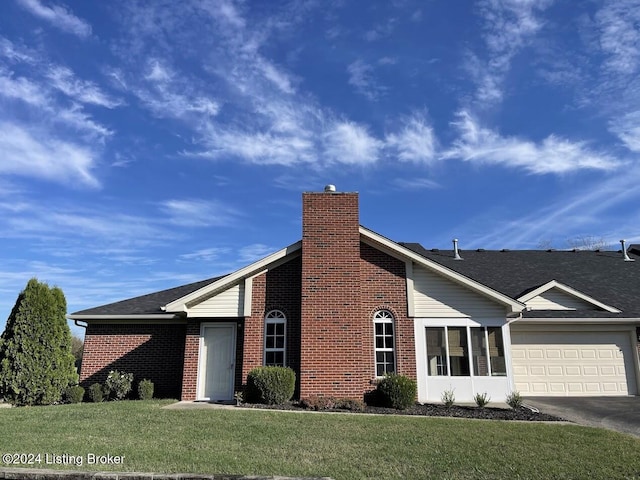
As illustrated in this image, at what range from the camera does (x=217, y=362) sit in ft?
46.4

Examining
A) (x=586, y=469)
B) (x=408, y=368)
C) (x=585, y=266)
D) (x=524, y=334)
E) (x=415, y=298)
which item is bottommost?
(x=586, y=469)

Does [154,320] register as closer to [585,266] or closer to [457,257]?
[457,257]

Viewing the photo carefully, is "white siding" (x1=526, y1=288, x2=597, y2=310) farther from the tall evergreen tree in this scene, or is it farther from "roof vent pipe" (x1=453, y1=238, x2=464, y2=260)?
the tall evergreen tree

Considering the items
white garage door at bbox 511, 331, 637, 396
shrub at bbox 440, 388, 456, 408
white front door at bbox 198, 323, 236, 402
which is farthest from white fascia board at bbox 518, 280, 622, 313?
white front door at bbox 198, 323, 236, 402

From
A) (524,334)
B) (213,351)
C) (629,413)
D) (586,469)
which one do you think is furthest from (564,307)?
(213,351)

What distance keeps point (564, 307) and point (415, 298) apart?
6.09 metres

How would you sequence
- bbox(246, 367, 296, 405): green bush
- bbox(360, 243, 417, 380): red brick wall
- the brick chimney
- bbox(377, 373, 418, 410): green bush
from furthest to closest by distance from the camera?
bbox(360, 243, 417, 380): red brick wall → the brick chimney → bbox(246, 367, 296, 405): green bush → bbox(377, 373, 418, 410): green bush

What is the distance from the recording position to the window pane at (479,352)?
539 inches

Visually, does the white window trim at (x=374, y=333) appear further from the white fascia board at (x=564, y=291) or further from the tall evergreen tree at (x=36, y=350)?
the tall evergreen tree at (x=36, y=350)

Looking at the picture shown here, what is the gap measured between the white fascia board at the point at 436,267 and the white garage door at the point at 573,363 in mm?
2624

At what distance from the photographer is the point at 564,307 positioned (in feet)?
53.6

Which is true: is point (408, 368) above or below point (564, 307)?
below

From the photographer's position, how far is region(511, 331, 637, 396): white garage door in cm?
1530

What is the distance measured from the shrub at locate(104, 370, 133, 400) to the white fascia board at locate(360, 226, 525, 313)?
8.68 meters
